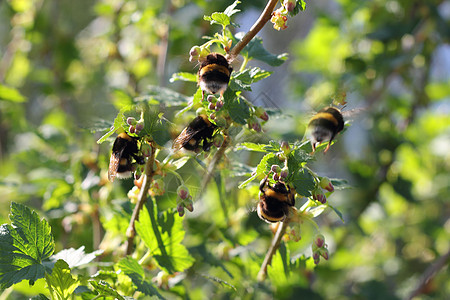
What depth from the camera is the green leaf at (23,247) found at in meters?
0.87

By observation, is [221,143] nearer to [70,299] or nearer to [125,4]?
[70,299]

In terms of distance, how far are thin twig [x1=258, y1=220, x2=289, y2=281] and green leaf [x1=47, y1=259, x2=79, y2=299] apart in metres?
0.41

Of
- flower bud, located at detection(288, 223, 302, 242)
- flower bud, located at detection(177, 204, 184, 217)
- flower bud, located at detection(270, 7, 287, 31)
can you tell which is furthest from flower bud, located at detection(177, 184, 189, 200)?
flower bud, located at detection(270, 7, 287, 31)

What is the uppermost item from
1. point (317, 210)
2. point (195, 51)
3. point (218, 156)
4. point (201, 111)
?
point (195, 51)

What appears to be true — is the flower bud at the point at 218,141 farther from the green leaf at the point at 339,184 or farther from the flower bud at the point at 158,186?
the green leaf at the point at 339,184

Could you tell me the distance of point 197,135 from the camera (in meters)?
0.92

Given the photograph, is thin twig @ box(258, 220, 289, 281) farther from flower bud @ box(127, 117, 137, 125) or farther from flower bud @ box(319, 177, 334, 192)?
flower bud @ box(127, 117, 137, 125)

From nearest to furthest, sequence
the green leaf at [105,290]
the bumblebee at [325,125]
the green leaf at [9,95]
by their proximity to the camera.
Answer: the green leaf at [105,290], the bumblebee at [325,125], the green leaf at [9,95]

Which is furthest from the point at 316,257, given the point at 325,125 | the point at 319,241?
the point at 325,125

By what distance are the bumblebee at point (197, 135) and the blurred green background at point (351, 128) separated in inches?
23.8

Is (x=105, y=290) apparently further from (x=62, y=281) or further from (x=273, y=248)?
(x=273, y=248)

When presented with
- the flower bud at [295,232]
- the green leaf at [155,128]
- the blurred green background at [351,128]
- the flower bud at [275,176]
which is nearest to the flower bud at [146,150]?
the green leaf at [155,128]

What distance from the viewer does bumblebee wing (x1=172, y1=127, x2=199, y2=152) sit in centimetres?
92

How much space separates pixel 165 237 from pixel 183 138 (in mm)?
235
